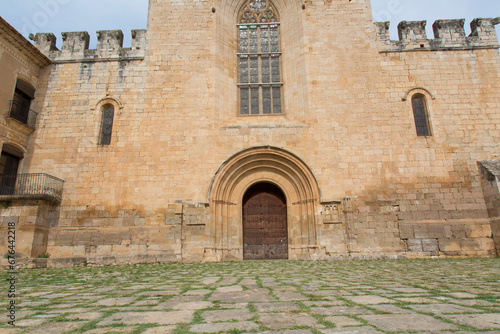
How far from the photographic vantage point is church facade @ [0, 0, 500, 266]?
9.78 metres

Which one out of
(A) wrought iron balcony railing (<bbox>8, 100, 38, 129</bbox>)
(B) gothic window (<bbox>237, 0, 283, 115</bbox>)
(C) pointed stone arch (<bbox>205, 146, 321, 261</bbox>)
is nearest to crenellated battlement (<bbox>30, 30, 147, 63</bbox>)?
(A) wrought iron balcony railing (<bbox>8, 100, 38, 129</bbox>)

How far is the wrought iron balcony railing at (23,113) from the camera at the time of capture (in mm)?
10557

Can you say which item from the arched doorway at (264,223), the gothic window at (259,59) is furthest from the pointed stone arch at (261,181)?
the gothic window at (259,59)

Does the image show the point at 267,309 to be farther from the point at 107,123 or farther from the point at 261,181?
the point at 107,123

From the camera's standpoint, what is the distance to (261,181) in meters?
10.9

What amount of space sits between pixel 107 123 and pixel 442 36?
40.5ft

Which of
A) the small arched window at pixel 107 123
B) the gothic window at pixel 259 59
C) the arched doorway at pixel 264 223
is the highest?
the gothic window at pixel 259 59

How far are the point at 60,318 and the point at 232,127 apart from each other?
8.68 metres

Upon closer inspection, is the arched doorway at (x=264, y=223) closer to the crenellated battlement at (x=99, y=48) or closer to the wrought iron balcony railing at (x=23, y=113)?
the crenellated battlement at (x=99, y=48)

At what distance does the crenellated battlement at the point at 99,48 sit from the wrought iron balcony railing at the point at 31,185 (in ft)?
14.5

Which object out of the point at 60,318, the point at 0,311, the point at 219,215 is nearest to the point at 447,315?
the point at 60,318

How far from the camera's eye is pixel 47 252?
380 inches

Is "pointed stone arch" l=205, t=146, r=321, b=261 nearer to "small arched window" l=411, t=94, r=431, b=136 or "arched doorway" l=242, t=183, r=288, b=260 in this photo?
"arched doorway" l=242, t=183, r=288, b=260

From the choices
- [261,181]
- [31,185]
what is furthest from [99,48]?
[261,181]
